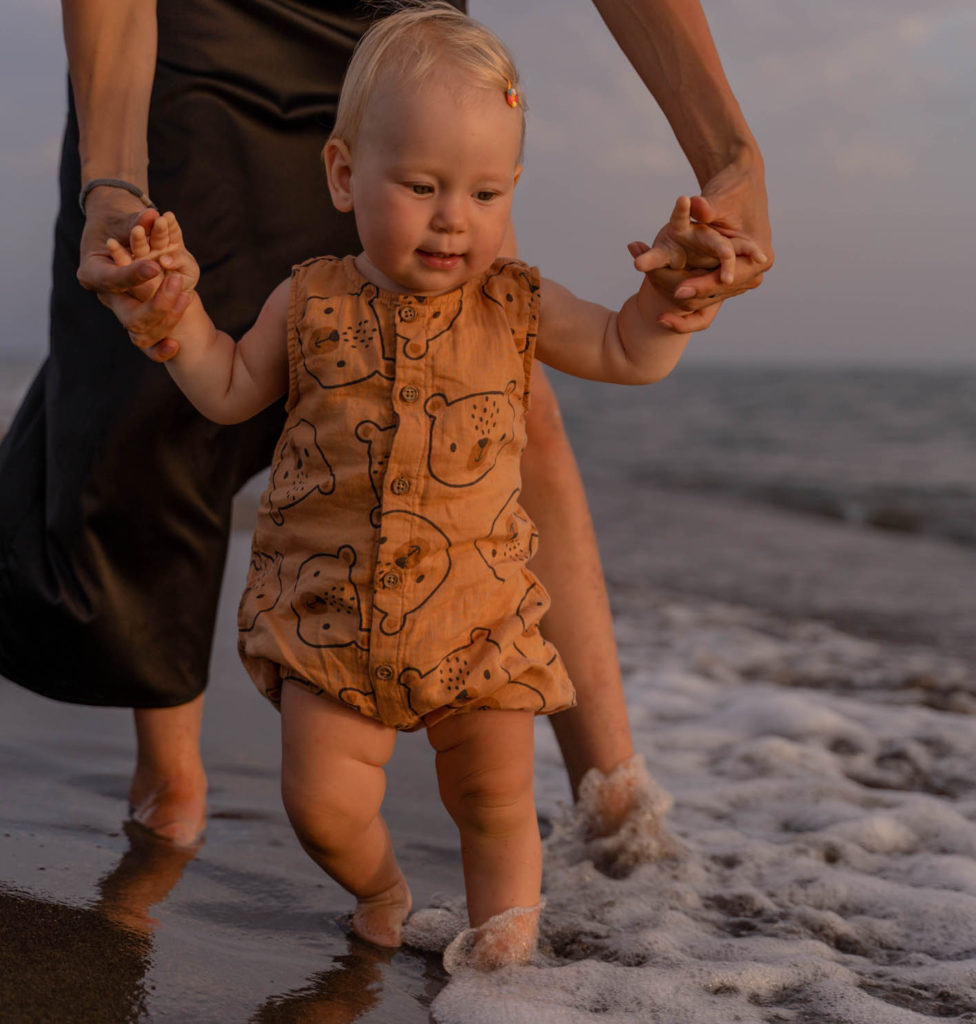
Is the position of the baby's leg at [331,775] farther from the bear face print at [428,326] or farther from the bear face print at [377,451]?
the bear face print at [428,326]

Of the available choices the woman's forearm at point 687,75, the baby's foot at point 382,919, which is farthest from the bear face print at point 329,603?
the woman's forearm at point 687,75

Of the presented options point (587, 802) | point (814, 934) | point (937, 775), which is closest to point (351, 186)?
point (587, 802)

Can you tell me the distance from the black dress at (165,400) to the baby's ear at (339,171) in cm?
50

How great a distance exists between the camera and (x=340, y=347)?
1.83 m

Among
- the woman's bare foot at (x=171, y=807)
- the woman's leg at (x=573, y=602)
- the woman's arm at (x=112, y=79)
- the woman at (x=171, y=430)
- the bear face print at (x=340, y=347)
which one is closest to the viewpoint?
the bear face print at (x=340, y=347)

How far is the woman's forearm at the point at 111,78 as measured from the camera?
1.98 meters

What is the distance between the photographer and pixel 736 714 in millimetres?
3695

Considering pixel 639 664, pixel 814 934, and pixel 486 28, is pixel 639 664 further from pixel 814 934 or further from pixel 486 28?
pixel 486 28

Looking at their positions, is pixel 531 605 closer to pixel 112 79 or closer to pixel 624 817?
pixel 624 817

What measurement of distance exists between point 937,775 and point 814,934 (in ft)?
3.82

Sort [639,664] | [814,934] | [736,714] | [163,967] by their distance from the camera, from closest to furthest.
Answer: [163,967], [814,934], [736,714], [639,664]

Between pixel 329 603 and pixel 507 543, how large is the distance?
0.29 m

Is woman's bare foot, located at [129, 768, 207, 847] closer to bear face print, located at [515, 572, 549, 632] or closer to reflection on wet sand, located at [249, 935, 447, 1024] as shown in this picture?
reflection on wet sand, located at [249, 935, 447, 1024]

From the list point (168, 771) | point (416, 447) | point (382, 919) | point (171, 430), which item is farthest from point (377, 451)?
point (168, 771)
